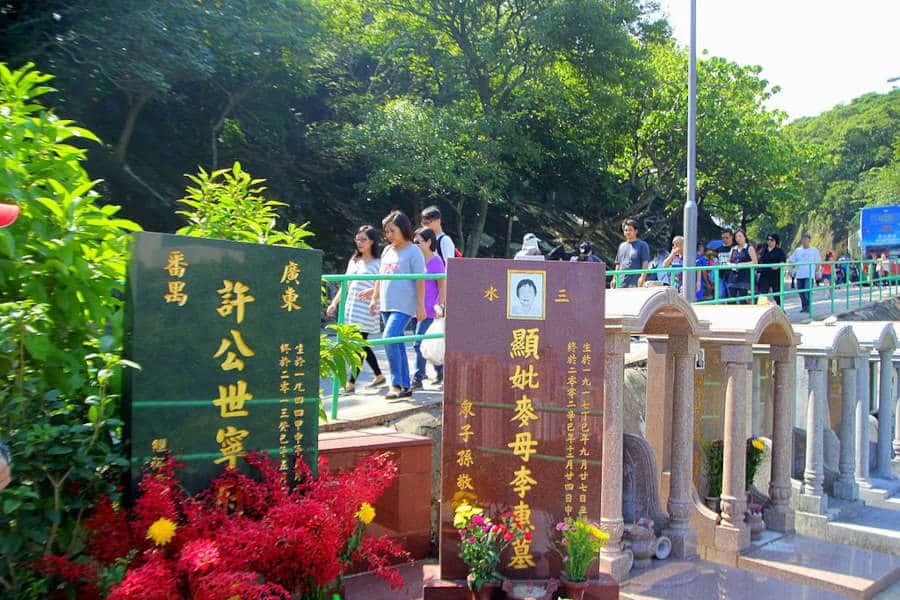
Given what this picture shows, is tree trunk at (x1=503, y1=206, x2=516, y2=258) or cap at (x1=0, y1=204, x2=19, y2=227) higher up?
tree trunk at (x1=503, y1=206, x2=516, y2=258)

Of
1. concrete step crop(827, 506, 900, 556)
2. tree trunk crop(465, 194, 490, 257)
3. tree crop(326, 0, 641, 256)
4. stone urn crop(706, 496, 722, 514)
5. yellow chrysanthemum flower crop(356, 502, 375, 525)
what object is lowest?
concrete step crop(827, 506, 900, 556)

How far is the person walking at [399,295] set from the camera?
582 cm

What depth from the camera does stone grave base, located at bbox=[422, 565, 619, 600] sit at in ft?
12.1

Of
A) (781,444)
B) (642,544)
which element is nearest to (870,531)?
(781,444)

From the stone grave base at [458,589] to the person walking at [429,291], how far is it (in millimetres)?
2582

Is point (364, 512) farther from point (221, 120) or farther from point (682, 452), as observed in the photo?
point (221, 120)

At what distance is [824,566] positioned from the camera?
209 inches

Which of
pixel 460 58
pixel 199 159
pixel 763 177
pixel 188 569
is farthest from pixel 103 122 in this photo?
pixel 763 177

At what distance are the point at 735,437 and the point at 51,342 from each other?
15.7 ft

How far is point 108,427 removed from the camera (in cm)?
270

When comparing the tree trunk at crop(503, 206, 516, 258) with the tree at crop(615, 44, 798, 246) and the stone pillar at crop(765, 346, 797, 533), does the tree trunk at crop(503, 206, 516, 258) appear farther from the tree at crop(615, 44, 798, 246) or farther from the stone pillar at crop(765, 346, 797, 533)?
the stone pillar at crop(765, 346, 797, 533)

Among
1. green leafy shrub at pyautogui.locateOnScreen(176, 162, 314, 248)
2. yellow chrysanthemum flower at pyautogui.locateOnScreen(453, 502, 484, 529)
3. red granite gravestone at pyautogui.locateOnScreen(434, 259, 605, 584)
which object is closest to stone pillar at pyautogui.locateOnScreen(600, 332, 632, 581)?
red granite gravestone at pyautogui.locateOnScreen(434, 259, 605, 584)

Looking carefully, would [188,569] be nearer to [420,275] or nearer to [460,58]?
[420,275]

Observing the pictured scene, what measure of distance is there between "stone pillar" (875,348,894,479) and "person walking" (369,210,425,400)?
5553 mm
